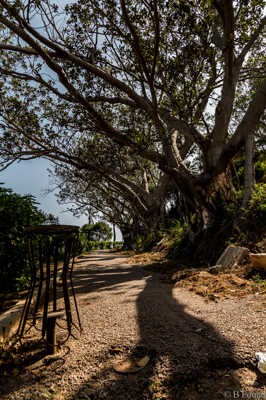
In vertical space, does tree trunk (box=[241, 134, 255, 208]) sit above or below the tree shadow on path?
above

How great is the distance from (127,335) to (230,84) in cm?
711

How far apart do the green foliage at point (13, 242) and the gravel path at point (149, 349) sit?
5.65 feet

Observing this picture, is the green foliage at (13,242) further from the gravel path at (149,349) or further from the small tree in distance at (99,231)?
the small tree in distance at (99,231)

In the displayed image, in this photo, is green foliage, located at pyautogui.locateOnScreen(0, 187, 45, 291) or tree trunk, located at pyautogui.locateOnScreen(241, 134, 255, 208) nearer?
green foliage, located at pyautogui.locateOnScreen(0, 187, 45, 291)

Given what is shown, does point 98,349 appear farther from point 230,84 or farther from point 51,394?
point 230,84

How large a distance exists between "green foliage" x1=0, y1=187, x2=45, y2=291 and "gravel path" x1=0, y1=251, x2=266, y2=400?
67.8 inches

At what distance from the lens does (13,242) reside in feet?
12.6

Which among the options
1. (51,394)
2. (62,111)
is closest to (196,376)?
(51,394)

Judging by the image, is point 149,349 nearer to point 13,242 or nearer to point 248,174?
point 13,242

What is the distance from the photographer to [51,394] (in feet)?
5.13

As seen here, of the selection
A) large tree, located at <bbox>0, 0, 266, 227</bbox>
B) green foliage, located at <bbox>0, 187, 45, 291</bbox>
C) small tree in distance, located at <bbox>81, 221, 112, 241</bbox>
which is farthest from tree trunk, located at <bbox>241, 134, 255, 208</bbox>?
small tree in distance, located at <bbox>81, 221, 112, 241</bbox>

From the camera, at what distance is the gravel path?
1576 millimetres

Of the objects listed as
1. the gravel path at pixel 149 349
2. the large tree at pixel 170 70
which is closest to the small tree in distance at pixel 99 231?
the large tree at pixel 170 70

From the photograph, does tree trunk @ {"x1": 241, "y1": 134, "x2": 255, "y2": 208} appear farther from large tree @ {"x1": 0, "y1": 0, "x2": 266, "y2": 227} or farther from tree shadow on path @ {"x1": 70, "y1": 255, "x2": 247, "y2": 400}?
tree shadow on path @ {"x1": 70, "y1": 255, "x2": 247, "y2": 400}
